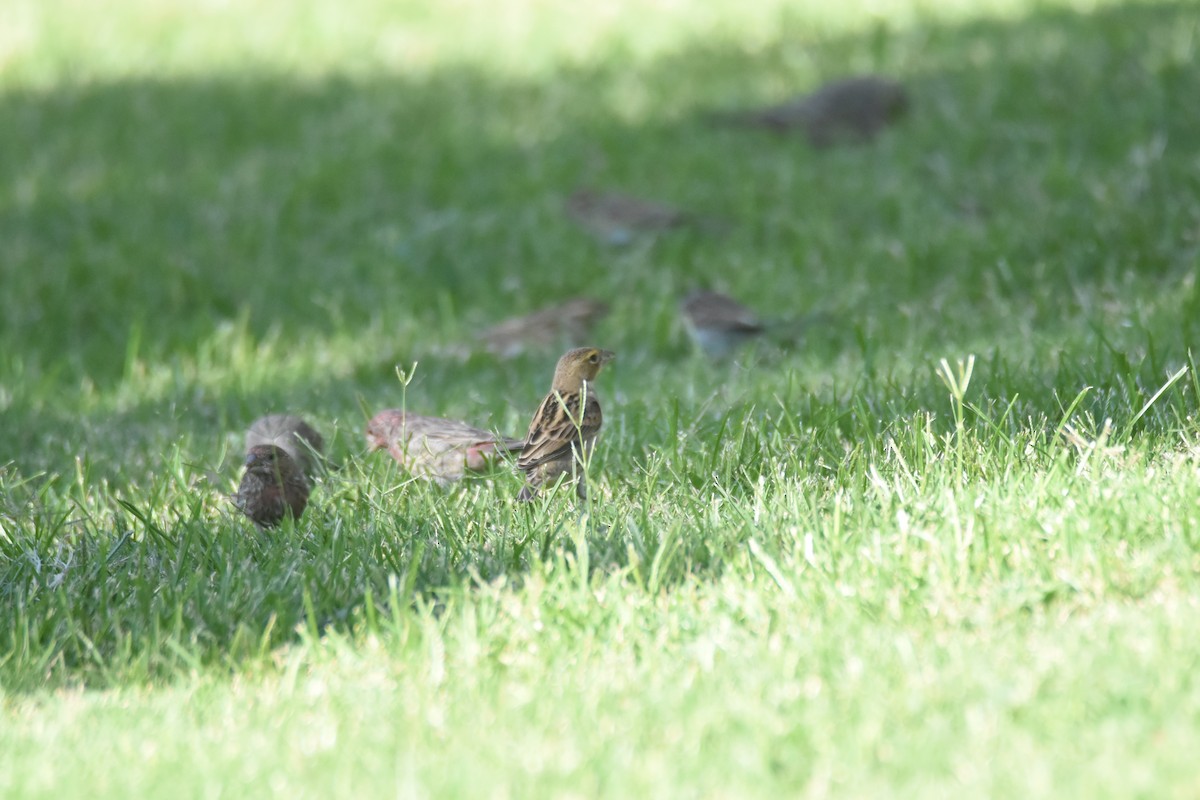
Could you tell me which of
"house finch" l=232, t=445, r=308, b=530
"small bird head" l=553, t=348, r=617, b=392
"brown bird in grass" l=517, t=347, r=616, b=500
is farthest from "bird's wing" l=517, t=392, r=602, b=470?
"house finch" l=232, t=445, r=308, b=530

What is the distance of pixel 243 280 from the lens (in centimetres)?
949

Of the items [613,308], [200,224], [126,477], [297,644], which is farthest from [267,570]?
[200,224]

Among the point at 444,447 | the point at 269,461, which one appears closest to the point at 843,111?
the point at 444,447

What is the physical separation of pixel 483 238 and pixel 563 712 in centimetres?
672

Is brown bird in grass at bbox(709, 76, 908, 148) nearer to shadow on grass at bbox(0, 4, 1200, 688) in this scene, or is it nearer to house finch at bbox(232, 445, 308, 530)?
shadow on grass at bbox(0, 4, 1200, 688)

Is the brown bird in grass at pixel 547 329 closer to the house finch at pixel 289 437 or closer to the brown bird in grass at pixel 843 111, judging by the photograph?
the house finch at pixel 289 437

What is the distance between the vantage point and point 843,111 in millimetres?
10508

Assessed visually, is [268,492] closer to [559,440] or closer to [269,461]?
[269,461]

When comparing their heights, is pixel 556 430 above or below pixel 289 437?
above

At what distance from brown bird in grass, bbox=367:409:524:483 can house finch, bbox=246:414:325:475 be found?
371mm

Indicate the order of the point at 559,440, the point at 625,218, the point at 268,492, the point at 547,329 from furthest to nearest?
the point at 625,218
the point at 547,329
the point at 268,492
the point at 559,440

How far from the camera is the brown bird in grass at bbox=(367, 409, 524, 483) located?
5.11 metres

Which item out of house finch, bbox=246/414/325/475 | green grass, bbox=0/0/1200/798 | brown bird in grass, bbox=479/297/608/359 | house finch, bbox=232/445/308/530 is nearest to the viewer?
green grass, bbox=0/0/1200/798

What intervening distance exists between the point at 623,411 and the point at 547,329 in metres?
2.06
